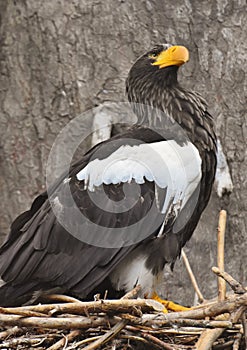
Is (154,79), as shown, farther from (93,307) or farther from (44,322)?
(44,322)

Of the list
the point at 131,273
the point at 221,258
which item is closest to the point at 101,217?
the point at 131,273

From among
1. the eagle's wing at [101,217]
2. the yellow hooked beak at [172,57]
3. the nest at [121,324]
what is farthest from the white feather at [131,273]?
the yellow hooked beak at [172,57]

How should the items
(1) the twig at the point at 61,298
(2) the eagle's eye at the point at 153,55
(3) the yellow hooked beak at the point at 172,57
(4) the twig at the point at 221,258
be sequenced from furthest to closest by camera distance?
(2) the eagle's eye at the point at 153,55
(3) the yellow hooked beak at the point at 172,57
(1) the twig at the point at 61,298
(4) the twig at the point at 221,258

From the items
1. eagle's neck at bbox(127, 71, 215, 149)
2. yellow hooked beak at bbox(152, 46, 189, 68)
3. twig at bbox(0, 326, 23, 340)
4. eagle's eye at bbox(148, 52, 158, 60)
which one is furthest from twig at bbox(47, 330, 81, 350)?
eagle's eye at bbox(148, 52, 158, 60)

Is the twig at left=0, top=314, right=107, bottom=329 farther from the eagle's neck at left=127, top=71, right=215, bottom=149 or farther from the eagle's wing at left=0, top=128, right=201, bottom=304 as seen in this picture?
the eagle's neck at left=127, top=71, right=215, bottom=149

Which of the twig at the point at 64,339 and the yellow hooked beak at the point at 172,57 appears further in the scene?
the yellow hooked beak at the point at 172,57

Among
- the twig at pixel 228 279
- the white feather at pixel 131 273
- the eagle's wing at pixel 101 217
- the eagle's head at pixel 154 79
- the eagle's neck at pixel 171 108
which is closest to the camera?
the twig at pixel 228 279

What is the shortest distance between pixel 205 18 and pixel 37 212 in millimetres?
1873

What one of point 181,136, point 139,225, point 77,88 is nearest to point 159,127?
point 181,136

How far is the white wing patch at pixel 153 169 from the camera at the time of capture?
5.42m

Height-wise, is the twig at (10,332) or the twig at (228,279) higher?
the twig at (228,279)

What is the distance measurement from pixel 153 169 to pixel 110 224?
14.0 inches

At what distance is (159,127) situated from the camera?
5.84 metres

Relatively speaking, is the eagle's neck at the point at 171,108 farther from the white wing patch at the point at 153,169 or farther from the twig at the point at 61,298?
the twig at the point at 61,298
